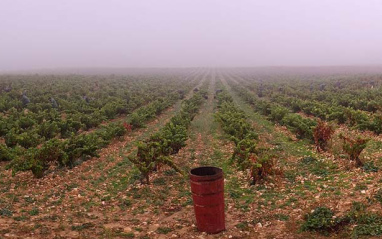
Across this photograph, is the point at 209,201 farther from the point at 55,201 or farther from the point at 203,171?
the point at 55,201

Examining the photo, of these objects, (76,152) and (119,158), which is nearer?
(76,152)

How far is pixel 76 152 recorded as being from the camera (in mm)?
10000

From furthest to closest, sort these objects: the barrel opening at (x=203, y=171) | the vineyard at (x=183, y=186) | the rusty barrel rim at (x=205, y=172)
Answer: the barrel opening at (x=203, y=171) → the vineyard at (x=183, y=186) → the rusty barrel rim at (x=205, y=172)

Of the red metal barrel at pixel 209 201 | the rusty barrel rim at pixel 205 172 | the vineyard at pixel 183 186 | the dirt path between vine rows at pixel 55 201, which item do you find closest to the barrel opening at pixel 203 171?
the rusty barrel rim at pixel 205 172

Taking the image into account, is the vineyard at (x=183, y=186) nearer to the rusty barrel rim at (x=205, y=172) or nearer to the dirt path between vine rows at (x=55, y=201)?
the dirt path between vine rows at (x=55, y=201)

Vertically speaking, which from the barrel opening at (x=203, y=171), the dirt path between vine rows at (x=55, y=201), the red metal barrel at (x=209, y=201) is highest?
the barrel opening at (x=203, y=171)

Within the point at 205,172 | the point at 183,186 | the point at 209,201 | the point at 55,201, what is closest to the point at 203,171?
the point at 205,172

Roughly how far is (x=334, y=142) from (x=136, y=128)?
951 centimetres

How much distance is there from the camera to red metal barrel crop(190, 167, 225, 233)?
5859 millimetres

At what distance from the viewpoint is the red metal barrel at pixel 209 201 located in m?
5.86

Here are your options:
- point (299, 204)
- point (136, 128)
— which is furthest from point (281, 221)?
point (136, 128)

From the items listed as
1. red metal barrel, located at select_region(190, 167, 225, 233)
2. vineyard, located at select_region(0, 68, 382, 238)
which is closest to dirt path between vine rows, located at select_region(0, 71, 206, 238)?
vineyard, located at select_region(0, 68, 382, 238)

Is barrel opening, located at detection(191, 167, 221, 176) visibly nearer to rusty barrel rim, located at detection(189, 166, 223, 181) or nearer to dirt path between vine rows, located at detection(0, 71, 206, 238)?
rusty barrel rim, located at detection(189, 166, 223, 181)

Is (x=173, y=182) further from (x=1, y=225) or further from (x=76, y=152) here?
(x=1, y=225)
